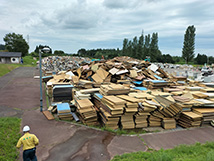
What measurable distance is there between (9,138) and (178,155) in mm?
6570

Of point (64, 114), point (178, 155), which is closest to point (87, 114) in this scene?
point (64, 114)

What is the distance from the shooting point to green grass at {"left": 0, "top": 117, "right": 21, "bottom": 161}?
5.16 meters

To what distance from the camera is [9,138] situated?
6.07m

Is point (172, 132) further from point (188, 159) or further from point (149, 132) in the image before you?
point (188, 159)

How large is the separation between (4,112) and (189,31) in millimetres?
60859

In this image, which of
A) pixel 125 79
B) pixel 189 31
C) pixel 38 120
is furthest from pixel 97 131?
pixel 189 31

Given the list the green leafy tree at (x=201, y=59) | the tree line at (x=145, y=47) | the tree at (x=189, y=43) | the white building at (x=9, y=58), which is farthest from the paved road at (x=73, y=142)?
the green leafy tree at (x=201, y=59)

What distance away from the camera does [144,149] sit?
5.73 meters

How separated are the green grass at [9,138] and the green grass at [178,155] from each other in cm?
364

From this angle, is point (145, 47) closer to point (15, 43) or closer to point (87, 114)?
point (15, 43)

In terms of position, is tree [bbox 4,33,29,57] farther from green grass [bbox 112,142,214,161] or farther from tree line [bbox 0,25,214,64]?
green grass [bbox 112,142,214,161]

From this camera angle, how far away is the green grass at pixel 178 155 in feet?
15.1

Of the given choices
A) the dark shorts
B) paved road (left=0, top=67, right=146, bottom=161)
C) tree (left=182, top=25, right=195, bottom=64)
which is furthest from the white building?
tree (left=182, top=25, right=195, bottom=64)

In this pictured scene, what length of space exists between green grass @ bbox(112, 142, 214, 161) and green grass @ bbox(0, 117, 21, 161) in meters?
3.64
